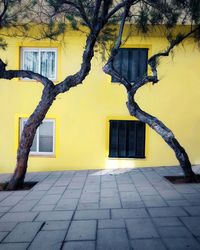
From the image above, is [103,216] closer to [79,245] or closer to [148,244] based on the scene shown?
[79,245]

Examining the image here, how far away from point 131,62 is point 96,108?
2.14 meters

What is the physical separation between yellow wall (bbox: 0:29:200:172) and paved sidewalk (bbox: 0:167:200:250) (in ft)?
7.75

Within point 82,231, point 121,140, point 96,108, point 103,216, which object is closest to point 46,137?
point 96,108

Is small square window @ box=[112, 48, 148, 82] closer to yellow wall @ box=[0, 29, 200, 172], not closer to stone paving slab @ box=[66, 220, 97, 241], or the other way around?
yellow wall @ box=[0, 29, 200, 172]

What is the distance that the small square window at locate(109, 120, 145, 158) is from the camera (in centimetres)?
1033

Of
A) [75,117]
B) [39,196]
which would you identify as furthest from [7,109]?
[39,196]

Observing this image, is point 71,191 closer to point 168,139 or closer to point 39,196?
point 39,196

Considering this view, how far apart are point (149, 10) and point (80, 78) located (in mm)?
2701

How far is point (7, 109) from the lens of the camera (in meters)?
10.4

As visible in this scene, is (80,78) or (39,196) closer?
(39,196)

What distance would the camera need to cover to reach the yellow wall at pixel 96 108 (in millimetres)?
10156

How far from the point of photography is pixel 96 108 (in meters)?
10.3

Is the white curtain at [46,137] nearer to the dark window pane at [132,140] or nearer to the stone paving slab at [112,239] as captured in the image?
the dark window pane at [132,140]

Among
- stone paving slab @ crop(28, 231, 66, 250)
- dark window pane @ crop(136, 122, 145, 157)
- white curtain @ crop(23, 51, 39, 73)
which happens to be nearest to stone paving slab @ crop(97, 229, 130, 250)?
stone paving slab @ crop(28, 231, 66, 250)
